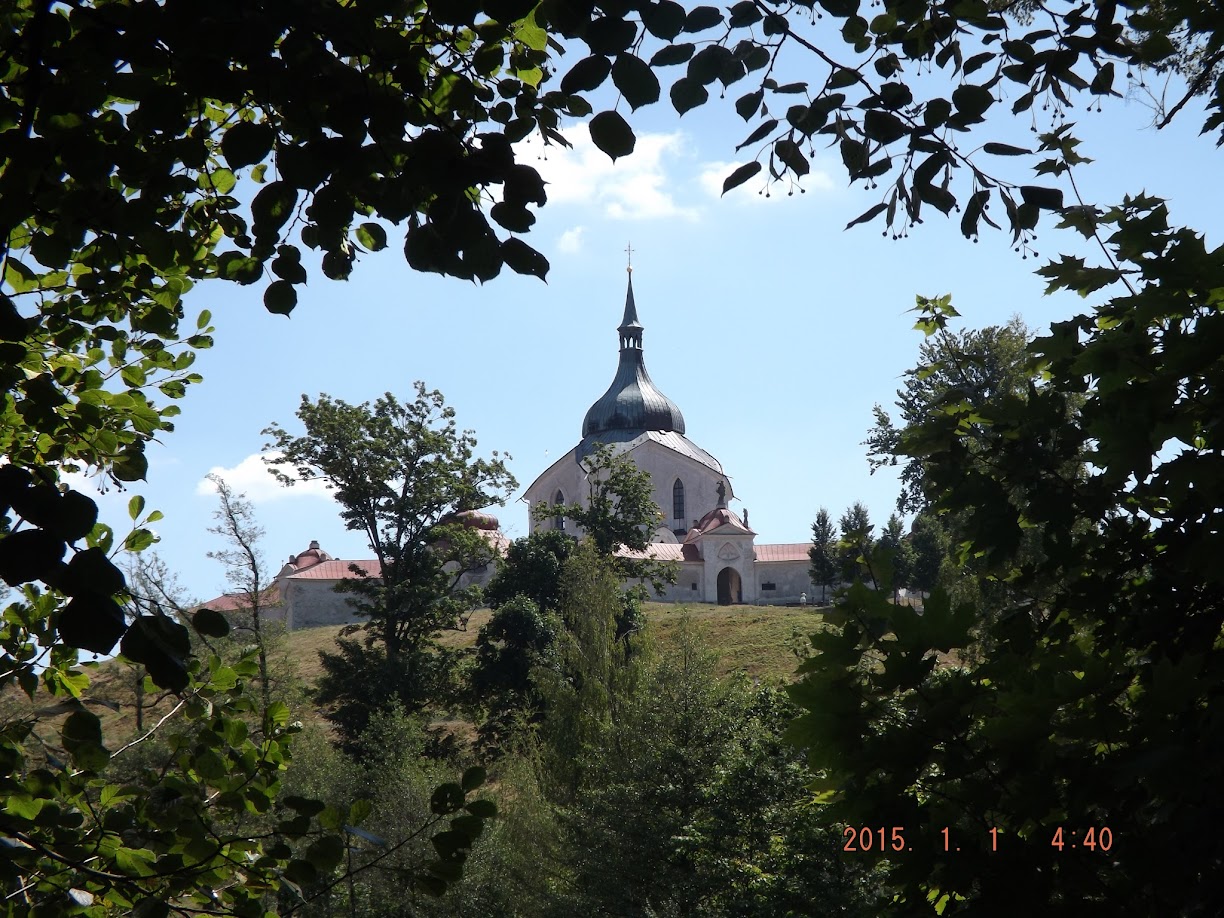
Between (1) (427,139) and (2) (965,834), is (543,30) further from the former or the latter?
(2) (965,834)

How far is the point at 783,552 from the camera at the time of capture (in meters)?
55.2

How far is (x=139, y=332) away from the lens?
160 inches

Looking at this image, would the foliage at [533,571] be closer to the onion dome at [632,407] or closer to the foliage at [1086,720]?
the onion dome at [632,407]

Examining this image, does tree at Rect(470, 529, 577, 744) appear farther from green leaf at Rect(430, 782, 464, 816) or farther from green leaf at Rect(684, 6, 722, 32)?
green leaf at Rect(684, 6, 722, 32)

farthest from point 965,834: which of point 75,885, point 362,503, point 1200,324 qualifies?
point 362,503

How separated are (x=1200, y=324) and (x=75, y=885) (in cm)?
318

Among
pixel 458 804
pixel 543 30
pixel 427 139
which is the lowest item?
pixel 458 804

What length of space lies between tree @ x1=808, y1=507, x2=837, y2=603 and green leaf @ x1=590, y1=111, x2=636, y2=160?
44.2 meters

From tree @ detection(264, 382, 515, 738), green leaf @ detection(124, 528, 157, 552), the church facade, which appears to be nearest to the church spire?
the church facade

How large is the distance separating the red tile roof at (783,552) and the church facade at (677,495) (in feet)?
0.15

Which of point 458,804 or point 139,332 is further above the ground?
point 139,332

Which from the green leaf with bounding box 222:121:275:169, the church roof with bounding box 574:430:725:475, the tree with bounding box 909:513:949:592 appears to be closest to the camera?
the green leaf with bounding box 222:121:275:169

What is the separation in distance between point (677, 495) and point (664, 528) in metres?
2.53

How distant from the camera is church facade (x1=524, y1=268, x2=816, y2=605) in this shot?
2087 inches
